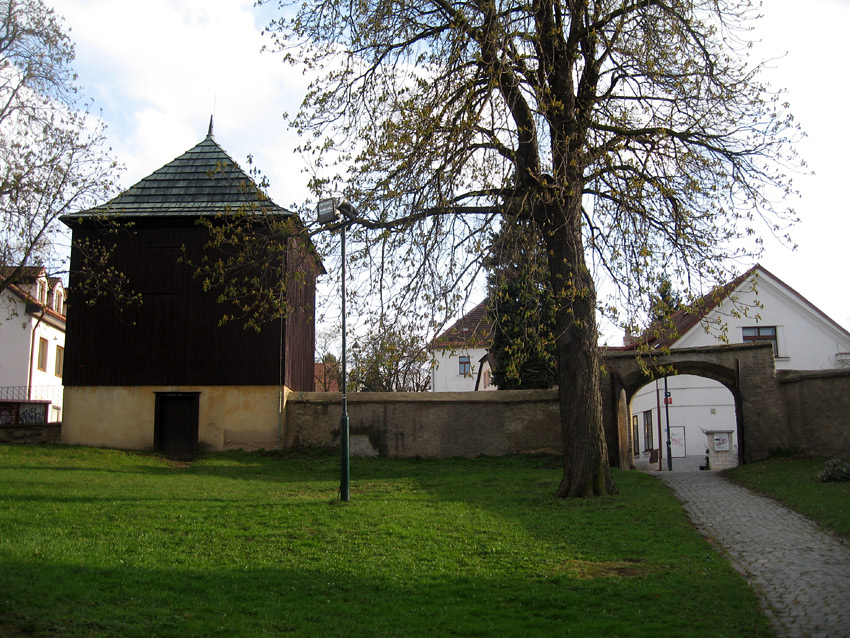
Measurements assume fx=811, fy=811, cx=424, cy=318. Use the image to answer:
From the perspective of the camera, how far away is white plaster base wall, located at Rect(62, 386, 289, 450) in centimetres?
2708

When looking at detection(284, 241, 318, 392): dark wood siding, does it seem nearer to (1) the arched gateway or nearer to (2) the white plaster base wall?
(2) the white plaster base wall

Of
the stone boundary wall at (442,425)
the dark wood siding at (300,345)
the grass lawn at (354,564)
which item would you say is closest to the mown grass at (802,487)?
the grass lawn at (354,564)

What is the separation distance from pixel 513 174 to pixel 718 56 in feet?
15.3

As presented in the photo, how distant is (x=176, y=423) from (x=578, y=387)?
16137mm

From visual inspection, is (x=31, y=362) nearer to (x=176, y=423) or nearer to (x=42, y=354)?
(x=42, y=354)

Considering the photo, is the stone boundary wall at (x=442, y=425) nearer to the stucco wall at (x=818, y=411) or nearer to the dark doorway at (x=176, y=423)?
the dark doorway at (x=176, y=423)

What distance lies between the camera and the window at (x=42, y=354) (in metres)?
44.8

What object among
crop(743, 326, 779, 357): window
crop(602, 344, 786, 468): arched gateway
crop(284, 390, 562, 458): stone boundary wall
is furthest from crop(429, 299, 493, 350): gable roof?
crop(743, 326, 779, 357): window

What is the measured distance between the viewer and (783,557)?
34.8ft

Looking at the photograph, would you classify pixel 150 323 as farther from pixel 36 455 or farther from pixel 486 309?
pixel 486 309

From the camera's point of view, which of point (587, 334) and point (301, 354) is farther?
point (301, 354)

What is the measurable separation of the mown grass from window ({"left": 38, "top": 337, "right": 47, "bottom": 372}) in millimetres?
37104

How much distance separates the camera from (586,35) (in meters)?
15.5

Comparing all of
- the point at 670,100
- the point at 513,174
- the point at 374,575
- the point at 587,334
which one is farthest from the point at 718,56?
the point at 374,575
